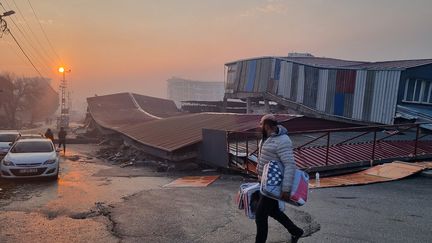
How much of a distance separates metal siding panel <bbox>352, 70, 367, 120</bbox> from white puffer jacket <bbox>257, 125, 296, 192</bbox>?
77.6 ft

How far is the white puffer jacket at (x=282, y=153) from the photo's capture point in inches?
164

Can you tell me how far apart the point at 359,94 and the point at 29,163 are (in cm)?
2221

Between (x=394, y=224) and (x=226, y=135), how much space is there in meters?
8.12

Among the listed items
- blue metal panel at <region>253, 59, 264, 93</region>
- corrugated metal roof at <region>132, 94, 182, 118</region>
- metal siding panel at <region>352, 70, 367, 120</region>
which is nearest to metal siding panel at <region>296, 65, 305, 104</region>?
blue metal panel at <region>253, 59, 264, 93</region>

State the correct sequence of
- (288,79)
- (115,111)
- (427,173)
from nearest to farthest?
(427,173) → (288,79) → (115,111)

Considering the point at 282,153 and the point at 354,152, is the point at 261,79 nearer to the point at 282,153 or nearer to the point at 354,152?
the point at 354,152

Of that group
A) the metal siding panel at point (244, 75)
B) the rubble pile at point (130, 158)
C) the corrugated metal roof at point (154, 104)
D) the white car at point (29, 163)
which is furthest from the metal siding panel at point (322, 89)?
the corrugated metal roof at point (154, 104)

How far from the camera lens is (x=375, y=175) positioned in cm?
1051

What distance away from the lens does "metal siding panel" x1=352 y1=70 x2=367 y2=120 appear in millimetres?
25688

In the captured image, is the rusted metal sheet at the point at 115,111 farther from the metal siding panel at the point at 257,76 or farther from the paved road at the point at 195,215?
the paved road at the point at 195,215

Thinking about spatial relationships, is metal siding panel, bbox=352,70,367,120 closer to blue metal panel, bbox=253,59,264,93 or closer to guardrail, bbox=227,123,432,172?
blue metal panel, bbox=253,59,264,93

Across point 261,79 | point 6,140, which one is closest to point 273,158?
point 6,140

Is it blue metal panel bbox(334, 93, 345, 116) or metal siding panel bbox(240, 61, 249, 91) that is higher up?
metal siding panel bbox(240, 61, 249, 91)

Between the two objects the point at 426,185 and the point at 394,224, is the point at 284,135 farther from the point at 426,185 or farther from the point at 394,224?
the point at 426,185
